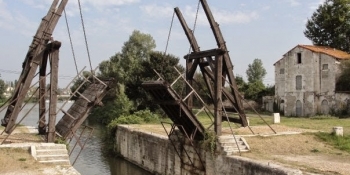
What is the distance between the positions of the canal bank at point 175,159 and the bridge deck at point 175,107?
2.83 ft

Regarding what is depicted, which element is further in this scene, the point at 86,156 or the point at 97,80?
the point at 86,156

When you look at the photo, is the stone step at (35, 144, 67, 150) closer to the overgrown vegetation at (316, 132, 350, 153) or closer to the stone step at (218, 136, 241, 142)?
the stone step at (218, 136, 241, 142)

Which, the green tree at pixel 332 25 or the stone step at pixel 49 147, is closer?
the stone step at pixel 49 147

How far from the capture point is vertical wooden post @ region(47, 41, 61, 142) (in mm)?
14227

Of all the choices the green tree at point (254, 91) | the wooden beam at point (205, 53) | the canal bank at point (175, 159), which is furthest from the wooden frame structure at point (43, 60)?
the green tree at point (254, 91)

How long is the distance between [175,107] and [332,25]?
36.4m

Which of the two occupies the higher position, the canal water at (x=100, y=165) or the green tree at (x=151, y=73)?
the green tree at (x=151, y=73)

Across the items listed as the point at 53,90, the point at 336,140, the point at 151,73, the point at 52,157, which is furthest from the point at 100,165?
the point at 151,73

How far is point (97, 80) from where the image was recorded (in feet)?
51.0

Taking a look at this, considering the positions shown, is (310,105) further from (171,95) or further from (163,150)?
(171,95)

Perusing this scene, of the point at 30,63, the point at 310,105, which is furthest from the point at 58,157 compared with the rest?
the point at 310,105

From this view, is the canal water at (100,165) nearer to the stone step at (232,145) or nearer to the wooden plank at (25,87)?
the wooden plank at (25,87)

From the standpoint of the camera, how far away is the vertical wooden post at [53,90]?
14.2 meters

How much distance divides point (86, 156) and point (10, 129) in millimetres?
11531
